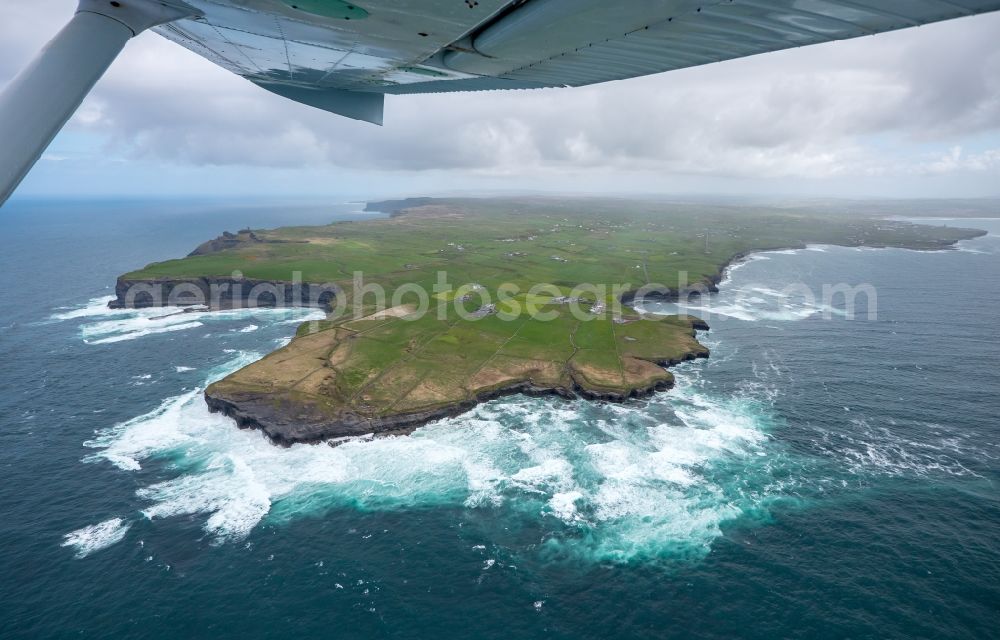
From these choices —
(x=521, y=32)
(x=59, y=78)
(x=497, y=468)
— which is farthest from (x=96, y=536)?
(x=521, y=32)

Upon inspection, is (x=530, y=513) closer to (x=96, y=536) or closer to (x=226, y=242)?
(x=96, y=536)

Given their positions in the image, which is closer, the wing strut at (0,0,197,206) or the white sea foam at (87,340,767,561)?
the wing strut at (0,0,197,206)

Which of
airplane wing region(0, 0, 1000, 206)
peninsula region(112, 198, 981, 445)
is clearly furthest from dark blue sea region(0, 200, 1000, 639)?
airplane wing region(0, 0, 1000, 206)

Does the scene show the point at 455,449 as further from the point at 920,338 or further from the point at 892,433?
the point at 920,338

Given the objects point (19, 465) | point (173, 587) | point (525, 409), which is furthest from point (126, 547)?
point (525, 409)

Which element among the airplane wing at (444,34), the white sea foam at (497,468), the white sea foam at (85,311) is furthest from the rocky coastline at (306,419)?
the white sea foam at (85,311)

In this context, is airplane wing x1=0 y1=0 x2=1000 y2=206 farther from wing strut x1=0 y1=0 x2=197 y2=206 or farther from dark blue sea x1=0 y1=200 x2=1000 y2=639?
dark blue sea x1=0 y1=200 x2=1000 y2=639
